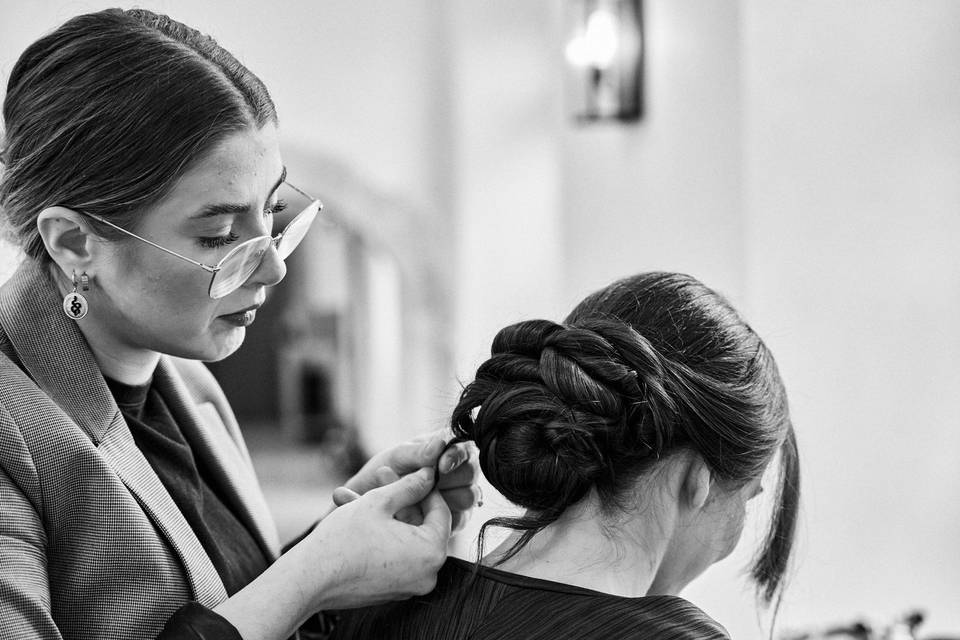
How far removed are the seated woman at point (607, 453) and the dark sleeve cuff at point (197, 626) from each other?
206 mm

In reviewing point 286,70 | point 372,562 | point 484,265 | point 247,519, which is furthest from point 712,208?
point 372,562

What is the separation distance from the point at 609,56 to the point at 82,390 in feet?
8.94

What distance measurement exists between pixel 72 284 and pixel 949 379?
2.05 meters

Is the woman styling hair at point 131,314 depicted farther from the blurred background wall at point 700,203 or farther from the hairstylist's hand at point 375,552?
the blurred background wall at point 700,203

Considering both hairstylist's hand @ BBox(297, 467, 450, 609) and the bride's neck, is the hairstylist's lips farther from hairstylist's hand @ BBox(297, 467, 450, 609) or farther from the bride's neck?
the bride's neck

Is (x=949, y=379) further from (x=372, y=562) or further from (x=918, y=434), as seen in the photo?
(x=372, y=562)

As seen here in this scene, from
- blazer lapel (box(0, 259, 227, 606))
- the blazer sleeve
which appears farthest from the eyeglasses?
the blazer sleeve

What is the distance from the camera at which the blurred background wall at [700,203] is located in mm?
2523

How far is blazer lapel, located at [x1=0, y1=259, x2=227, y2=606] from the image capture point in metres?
1.25

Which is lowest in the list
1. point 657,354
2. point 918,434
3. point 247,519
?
point 918,434

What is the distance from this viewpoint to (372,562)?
117 cm

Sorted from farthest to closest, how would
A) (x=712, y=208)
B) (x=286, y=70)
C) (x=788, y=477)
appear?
(x=286, y=70) < (x=712, y=208) < (x=788, y=477)

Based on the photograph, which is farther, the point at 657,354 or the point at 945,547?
the point at 945,547

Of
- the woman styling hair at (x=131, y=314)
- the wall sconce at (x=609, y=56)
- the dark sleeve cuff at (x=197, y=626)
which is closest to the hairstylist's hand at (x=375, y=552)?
the woman styling hair at (x=131, y=314)
